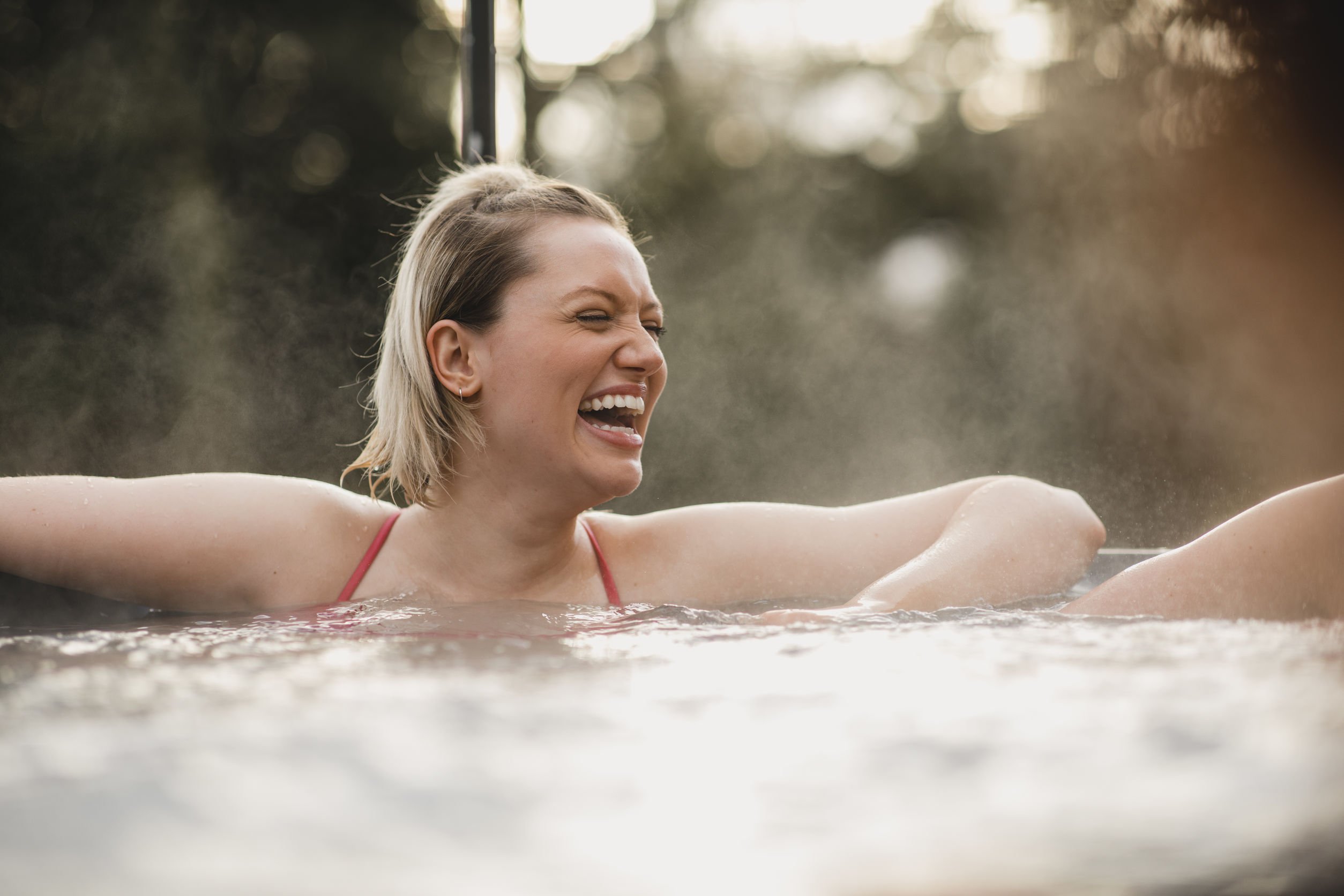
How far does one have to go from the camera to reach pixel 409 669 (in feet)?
2.68

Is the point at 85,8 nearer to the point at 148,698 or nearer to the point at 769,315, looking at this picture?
the point at 769,315

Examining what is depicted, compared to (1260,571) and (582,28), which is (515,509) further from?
(582,28)

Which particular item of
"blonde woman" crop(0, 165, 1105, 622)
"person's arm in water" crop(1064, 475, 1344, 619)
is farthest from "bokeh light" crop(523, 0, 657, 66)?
"person's arm in water" crop(1064, 475, 1344, 619)

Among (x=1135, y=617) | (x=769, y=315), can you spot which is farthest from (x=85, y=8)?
(x=1135, y=617)

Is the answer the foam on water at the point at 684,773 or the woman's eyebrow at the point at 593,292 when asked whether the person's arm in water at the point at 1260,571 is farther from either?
the woman's eyebrow at the point at 593,292

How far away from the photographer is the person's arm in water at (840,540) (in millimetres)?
1652

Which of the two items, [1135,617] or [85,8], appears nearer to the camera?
[1135,617]

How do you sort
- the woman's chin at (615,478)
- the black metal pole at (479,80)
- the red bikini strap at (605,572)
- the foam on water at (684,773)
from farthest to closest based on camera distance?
the black metal pole at (479,80) → the red bikini strap at (605,572) → the woman's chin at (615,478) → the foam on water at (684,773)

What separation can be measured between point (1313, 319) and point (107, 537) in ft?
15.5

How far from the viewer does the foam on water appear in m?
0.40

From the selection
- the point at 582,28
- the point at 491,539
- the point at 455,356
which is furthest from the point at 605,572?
the point at 582,28

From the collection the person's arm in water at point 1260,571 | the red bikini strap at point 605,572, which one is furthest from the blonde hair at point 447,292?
the person's arm in water at point 1260,571

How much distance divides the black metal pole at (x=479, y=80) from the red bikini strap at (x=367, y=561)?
1.36 metres

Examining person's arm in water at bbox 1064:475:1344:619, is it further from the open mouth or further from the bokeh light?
the bokeh light
